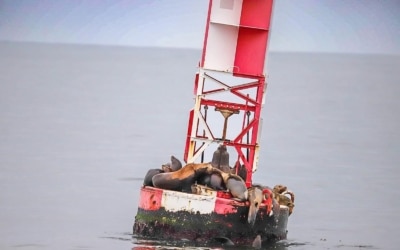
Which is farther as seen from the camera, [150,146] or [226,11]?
[150,146]

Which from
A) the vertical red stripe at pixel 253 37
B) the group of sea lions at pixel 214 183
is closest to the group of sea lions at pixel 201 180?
the group of sea lions at pixel 214 183

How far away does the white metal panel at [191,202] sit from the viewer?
33656 mm

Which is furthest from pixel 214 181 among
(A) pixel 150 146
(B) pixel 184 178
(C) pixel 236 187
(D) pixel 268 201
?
(A) pixel 150 146

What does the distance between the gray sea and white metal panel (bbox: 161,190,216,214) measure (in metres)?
0.72

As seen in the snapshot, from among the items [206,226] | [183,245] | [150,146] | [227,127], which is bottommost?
[183,245]

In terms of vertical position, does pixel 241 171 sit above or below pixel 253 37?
below

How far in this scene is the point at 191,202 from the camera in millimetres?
33688

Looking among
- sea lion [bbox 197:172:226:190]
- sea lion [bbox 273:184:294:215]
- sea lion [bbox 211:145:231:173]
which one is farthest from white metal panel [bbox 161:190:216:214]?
sea lion [bbox 273:184:294:215]

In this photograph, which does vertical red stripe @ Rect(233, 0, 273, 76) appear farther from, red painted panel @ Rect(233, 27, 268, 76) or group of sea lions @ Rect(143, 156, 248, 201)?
group of sea lions @ Rect(143, 156, 248, 201)

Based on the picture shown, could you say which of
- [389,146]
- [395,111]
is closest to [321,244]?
[389,146]

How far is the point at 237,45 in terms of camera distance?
35.3 meters

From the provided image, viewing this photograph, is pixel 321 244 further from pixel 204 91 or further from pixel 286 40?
pixel 286 40

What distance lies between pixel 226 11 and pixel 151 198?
3456 millimetres

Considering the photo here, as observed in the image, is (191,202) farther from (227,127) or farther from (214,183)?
(227,127)
